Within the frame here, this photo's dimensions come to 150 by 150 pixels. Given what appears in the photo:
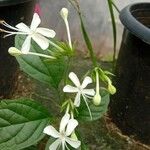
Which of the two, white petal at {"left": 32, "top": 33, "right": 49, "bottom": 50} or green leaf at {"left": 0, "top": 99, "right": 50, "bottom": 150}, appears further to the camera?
green leaf at {"left": 0, "top": 99, "right": 50, "bottom": 150}

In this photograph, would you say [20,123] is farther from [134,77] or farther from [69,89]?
[134,77]

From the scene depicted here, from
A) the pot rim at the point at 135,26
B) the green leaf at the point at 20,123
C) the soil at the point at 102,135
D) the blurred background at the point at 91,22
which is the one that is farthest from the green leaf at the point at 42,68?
the blurred background at the point at 91,22

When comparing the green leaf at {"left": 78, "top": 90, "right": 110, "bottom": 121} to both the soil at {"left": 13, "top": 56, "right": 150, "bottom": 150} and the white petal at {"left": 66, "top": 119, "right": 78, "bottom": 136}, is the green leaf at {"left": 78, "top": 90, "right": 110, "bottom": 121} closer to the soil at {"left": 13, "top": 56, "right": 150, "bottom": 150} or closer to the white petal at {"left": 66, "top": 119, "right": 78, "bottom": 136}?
the white petal at {"left": 66, "top": 119, "right": 78, "bottom": 136}

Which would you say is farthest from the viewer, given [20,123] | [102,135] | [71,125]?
[102,135]

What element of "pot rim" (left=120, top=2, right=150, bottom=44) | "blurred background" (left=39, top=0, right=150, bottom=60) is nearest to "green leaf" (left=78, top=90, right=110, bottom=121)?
"pot rim" (left=120, top=2, right=150, bottom=44)

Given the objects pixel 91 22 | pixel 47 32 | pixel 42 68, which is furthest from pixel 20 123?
pixel 91 22

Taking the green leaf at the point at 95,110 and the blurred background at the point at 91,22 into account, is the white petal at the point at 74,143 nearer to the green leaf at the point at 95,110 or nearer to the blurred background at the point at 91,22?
the green leaf at the point at 95,110
